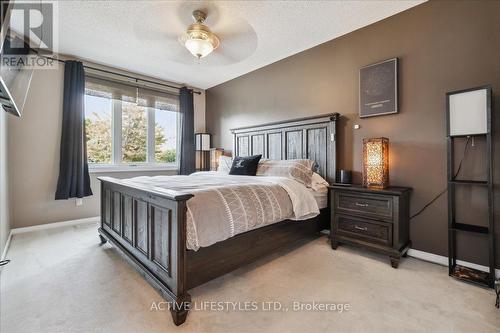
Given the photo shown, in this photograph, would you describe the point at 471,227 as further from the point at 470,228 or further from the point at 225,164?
the point at 225,164

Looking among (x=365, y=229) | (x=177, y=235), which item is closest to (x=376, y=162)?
(x=365, y=229)

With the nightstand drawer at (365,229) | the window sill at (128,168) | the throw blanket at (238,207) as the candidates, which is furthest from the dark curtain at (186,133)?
the nightstand drawer at (365,229)

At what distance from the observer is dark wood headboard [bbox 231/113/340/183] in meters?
3.12

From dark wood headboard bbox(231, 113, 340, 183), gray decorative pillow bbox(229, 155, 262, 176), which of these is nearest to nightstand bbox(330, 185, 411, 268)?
dark wood headboard bbox(231, 113, 340, 183)

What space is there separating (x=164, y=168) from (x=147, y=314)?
3.55 m

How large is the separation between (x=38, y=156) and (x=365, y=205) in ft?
15.1

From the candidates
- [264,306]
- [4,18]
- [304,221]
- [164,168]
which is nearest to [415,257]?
[304,221]

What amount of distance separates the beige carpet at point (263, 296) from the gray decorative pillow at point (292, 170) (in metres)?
0.94

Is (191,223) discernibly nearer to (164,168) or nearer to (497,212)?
(497,212)

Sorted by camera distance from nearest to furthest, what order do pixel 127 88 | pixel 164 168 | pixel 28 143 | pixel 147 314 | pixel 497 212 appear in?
Answer: pixel 147 314
pixel 497 212
pixel 28 143
pixel 127 88
pixel 164 168

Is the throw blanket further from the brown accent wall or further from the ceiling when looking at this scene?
the ceiling

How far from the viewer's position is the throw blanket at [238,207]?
1.63 meters

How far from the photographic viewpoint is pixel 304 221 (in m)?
2.73

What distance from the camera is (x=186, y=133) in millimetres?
5008
